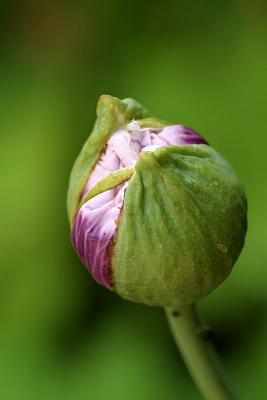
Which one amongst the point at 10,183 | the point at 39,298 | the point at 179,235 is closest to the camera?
Answer: the point at 179,235

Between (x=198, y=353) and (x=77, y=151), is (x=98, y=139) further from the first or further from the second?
(x=77, y=151)

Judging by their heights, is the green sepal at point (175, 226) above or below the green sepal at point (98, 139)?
below

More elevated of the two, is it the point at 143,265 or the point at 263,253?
the point at 143,265

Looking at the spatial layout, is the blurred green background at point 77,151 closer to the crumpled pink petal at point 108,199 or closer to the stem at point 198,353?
the stem at point 198,353

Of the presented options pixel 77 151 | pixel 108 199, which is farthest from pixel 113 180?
pixel 77 151

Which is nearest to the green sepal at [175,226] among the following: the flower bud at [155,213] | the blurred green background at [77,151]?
the flower bud at [155,213]

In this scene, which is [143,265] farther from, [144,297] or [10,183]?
[10,183]

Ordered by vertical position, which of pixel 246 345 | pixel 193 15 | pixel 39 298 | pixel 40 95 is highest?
pixel 193 15

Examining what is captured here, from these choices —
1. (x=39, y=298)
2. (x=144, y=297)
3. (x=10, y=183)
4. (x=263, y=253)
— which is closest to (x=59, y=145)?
(x=10, y=183)

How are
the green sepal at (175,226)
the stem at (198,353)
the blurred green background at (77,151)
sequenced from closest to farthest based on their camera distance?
the green sepal at (175,226) < the stem at (198,353) < the blurred green background at (77,151)
